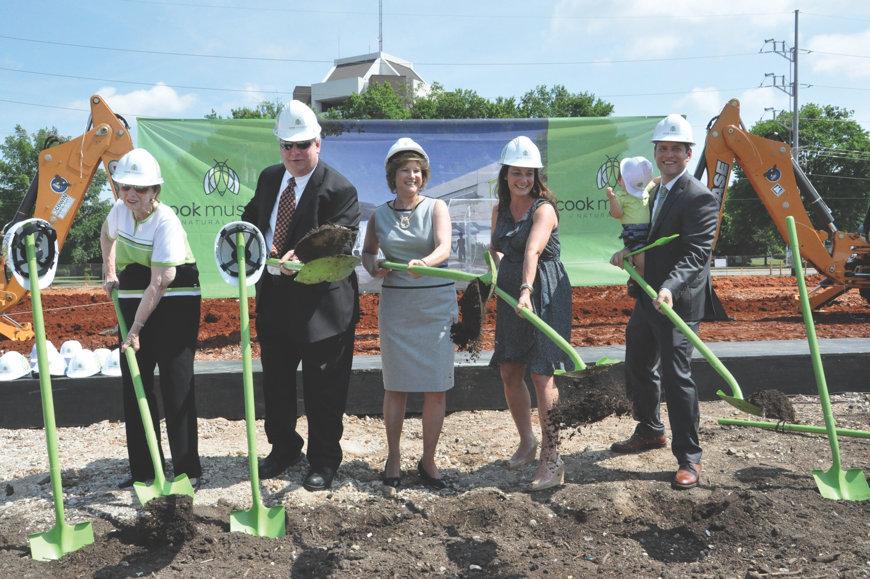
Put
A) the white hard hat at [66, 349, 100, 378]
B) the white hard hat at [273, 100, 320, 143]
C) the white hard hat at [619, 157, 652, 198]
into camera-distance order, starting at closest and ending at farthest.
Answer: the white hard hat at [273, 100, 320, 143] < the white hard hat at [619, 157, 652, 198] < the white hard hat at [66, 349, 100, 378]

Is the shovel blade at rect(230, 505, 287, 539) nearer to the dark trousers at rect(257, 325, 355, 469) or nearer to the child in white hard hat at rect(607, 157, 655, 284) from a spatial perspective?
the dark trousers at rect(257, 325, 355, 469)

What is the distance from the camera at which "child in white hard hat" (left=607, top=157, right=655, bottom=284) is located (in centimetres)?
407

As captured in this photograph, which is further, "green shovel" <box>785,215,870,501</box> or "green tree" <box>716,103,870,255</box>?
"green tree" <box>716,103,870,255</box>

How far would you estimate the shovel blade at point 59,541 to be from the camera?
2.96 meters

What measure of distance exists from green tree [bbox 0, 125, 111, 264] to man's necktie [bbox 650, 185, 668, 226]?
36.6m

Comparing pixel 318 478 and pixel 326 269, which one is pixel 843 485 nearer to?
pixel 318 478

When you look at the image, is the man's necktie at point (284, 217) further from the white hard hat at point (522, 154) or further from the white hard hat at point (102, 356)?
the white hard hat at point (102, 356)

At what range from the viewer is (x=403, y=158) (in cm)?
370

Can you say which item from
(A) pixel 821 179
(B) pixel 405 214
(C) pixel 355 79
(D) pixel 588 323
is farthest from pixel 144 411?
(C) pixel 355 79

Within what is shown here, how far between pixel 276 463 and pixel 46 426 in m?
1.28

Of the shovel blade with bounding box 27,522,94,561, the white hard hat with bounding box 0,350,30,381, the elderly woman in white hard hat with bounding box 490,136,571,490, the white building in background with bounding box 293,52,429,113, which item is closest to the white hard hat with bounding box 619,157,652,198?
the elderly woman in white hard hat with bounding box 490,136,571,490

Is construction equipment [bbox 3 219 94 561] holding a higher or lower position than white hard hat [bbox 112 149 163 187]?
lower

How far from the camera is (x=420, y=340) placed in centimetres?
377

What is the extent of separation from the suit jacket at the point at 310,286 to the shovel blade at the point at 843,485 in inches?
98.8
